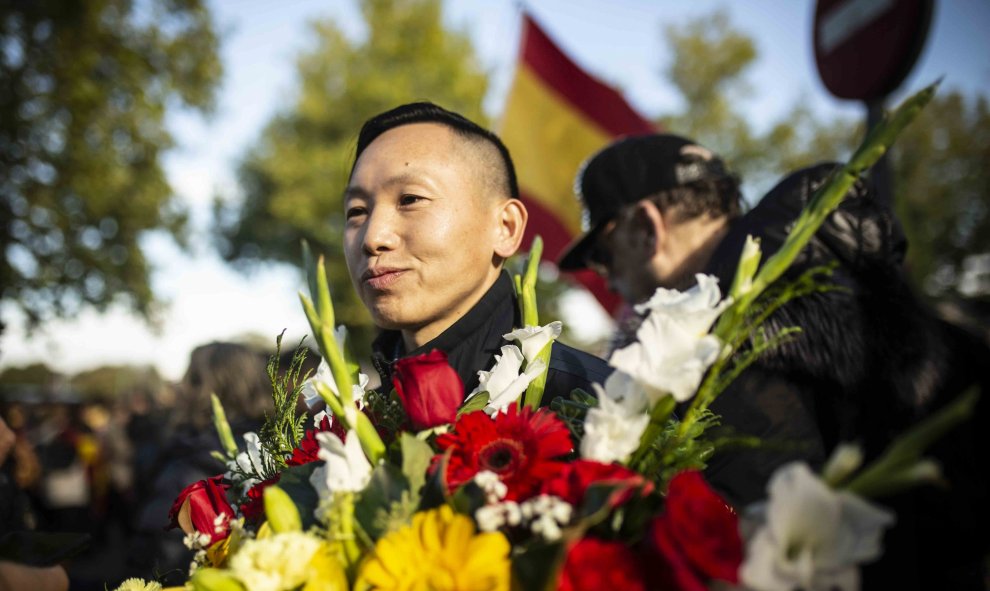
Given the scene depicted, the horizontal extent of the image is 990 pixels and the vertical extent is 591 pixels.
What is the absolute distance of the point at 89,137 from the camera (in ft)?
39.3

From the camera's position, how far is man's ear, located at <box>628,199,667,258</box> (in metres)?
2.73

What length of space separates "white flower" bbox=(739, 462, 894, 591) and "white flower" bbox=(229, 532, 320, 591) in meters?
0.58

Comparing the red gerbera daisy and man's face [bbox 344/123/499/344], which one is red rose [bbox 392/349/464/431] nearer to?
the red gerbera daisy

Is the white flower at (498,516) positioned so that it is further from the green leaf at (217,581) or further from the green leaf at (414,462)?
the green leaf at (217,581)

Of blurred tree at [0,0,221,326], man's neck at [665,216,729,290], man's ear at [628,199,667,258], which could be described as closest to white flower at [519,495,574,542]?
man's neck at [665,216,729,290]

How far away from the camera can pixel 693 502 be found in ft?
2.91

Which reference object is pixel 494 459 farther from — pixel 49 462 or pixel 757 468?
pixel 49 462

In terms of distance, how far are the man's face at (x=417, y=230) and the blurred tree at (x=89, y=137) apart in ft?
38.0

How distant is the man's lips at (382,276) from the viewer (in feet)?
5.45

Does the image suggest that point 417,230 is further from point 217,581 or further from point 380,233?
point 217,581

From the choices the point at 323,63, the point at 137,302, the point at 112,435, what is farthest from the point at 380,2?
the point at 112,435

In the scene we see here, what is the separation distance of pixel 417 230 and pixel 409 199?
0.30ft

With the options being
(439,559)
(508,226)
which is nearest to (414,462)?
(439,559)

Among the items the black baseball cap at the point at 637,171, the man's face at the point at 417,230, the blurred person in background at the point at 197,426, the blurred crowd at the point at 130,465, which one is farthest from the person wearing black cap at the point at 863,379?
the blurred person in background at the point at 197,426
